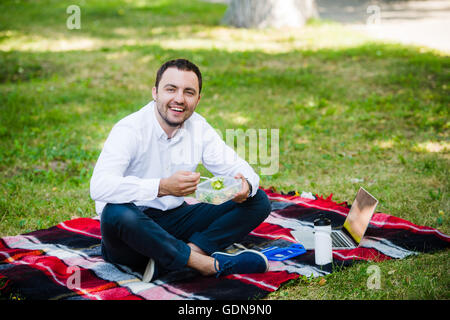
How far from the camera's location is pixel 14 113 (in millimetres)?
7188

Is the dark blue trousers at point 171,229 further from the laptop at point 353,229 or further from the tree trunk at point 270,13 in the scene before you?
the tree trunk at point 270,13

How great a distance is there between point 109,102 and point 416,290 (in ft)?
20.1

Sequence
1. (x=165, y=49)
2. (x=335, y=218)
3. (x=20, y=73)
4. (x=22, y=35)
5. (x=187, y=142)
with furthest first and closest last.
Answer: (x=22, y=35) < (x=165, y=49) < (x=20, y=73) < (x=335, y=218) < (x=187, y=142)

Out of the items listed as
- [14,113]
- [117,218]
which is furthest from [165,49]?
[117,218]

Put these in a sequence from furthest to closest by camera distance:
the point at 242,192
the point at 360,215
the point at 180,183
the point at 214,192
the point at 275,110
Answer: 1. the point at 275,110
2. the point at 360,215
3. the point at 242,192
4. the point at 214,192
5. the point at 180,183

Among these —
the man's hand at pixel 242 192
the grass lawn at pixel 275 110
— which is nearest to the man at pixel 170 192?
the man's hand at pixel 242 192

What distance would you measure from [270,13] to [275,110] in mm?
4964

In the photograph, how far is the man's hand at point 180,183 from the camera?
2904 mm

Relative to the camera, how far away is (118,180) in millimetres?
2936

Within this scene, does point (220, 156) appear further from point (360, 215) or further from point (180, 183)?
point (360, 215)

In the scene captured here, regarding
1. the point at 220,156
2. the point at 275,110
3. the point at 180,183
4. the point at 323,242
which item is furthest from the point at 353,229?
the point at 275,110

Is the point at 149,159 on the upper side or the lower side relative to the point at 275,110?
upper

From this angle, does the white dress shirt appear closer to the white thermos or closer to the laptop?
the white thermos
